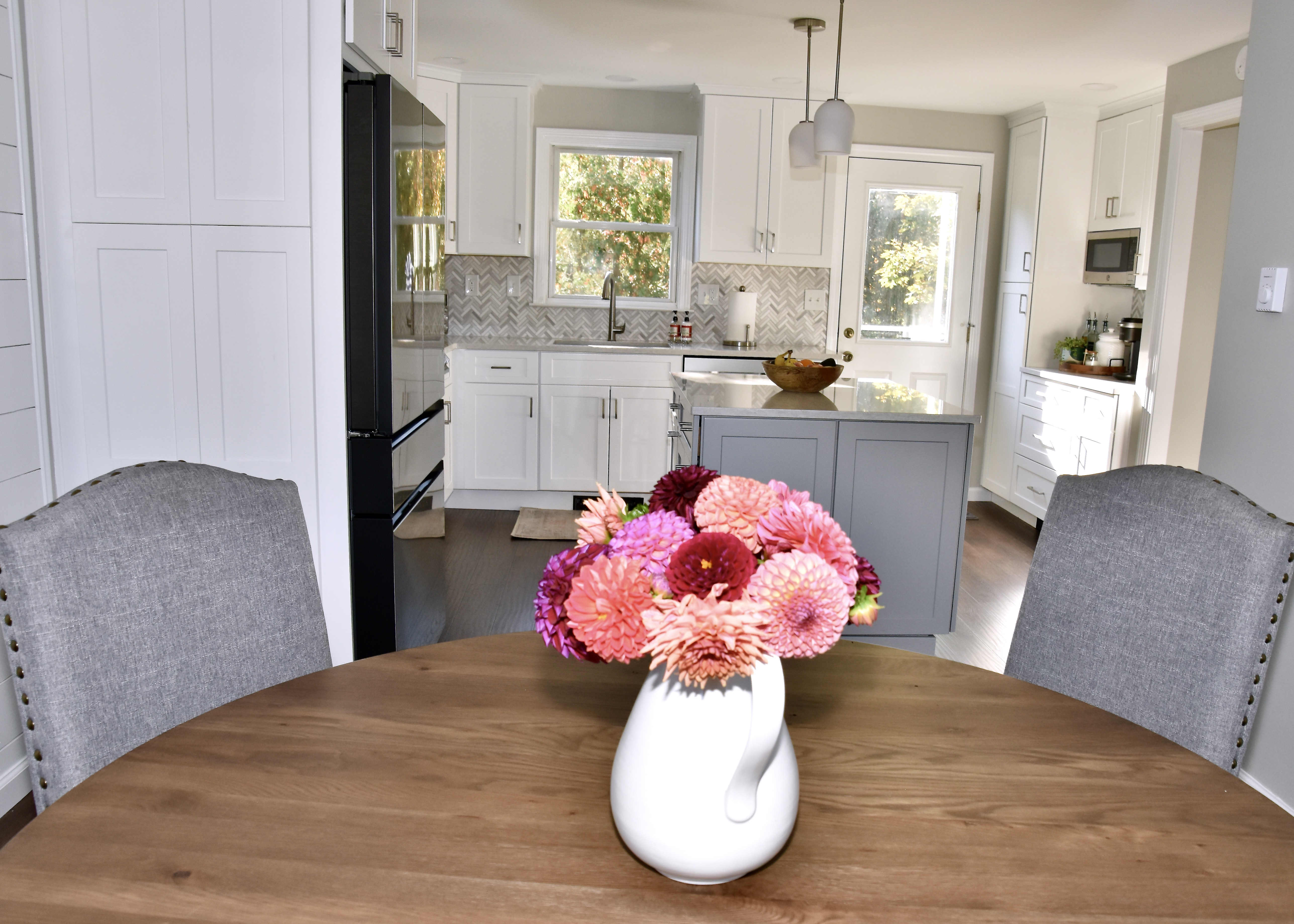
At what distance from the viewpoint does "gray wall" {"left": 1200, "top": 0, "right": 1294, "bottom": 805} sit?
2.18m

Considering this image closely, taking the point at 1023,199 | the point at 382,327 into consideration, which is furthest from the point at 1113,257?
the point at 382,327

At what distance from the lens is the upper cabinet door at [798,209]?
5273mm

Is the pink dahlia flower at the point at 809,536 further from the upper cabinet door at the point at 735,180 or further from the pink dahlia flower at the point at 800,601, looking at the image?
the upper cabinet door at the point at 735,180

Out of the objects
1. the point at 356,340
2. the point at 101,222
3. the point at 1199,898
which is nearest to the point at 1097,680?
the point at 1199,898

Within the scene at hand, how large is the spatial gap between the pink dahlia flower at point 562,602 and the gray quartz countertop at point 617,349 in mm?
4248

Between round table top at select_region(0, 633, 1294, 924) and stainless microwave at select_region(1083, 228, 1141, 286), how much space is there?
13.7 feet

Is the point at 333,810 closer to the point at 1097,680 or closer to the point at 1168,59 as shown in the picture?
the point at 1097,680

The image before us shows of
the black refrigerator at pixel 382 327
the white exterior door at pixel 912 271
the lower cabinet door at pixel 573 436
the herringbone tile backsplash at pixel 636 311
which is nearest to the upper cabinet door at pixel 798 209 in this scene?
the herringbone tile backsplash at pixel 636 311

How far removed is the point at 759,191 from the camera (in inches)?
208

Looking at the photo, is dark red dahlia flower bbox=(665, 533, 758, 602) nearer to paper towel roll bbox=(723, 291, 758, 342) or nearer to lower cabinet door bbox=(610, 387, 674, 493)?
lower cabinet door bbox=(610, 387, 674, 493)

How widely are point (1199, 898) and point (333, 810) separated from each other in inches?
29.5

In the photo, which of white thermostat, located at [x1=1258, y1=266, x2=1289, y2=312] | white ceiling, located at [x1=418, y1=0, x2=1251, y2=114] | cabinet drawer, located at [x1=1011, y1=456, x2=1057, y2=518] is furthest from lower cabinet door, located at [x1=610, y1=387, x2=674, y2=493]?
white thermostat, located at [x1=1258, y1=266, x2=1289, y2=312]

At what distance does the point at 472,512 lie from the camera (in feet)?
17.1

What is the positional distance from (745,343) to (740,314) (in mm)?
161
